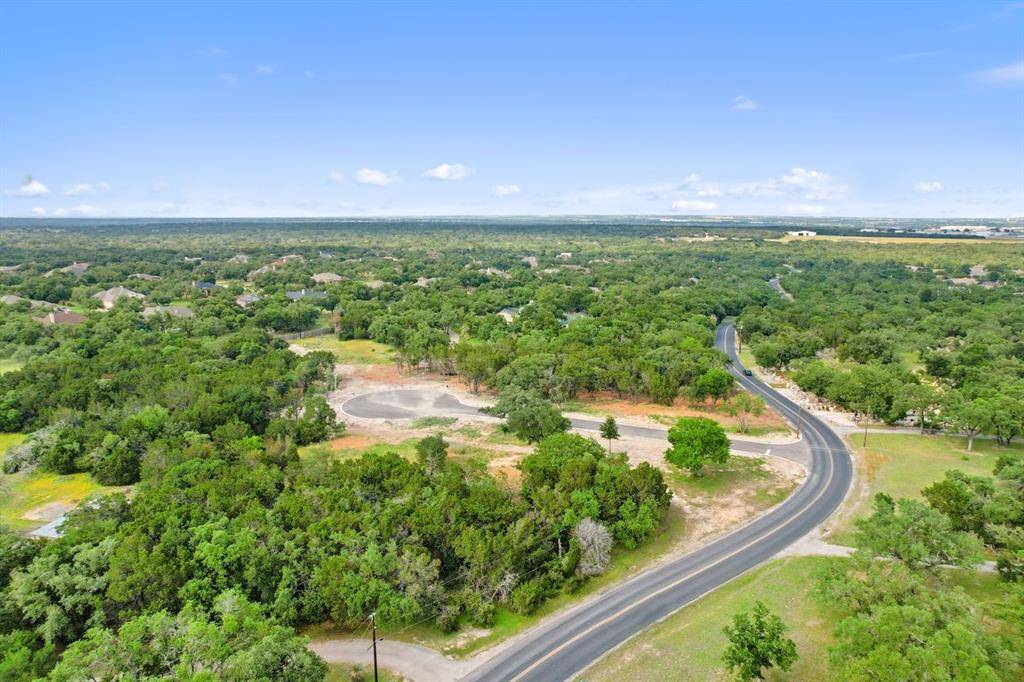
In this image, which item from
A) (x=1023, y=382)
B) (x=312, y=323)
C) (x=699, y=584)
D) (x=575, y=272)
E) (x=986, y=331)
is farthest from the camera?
(x=575, y=272)

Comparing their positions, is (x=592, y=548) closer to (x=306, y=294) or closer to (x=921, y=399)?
(x=921, y=399)

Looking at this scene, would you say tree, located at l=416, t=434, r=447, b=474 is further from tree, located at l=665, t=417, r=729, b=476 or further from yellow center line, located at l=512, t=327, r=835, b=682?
tree, located at l=665, t=417, r=729, b=476

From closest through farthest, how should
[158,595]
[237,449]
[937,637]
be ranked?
[937,637]
[158,595]
[237,449]

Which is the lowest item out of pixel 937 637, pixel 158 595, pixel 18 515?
pixel 18 515

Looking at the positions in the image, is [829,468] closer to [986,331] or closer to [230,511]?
[230,511]

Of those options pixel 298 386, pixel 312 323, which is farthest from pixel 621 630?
pixel 312 323

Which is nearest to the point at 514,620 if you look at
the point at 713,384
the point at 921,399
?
the point at 713,384

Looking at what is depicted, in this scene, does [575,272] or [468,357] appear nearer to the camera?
[468,357]

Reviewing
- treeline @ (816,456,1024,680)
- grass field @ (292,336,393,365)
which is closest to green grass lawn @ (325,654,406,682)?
treeline @ (816,456,1024,680)
